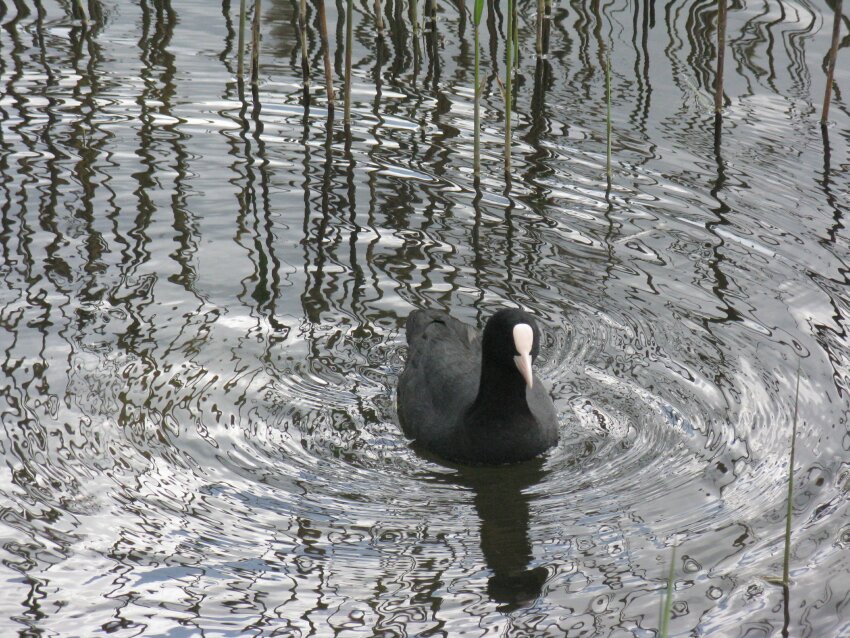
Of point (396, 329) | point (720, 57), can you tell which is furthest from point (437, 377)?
point (720, 57)

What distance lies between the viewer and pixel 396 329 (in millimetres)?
5188

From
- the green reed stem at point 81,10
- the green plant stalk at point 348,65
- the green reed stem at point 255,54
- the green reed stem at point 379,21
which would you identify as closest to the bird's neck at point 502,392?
the green plant stalk at point 348,65

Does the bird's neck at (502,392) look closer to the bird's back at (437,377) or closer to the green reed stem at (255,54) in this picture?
the bird's back at (437,377)

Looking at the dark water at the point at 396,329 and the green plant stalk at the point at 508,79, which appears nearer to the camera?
the dark water at the point at 396,329

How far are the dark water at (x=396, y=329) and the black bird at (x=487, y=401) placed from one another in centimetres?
9

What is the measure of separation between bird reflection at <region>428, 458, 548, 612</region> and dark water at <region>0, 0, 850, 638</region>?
13 mm

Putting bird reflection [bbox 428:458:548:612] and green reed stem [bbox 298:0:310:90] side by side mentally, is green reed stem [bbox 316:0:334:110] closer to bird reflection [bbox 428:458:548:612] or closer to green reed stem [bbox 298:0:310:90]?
green reed stem [bbox 298:0:310:90]

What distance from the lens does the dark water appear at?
3.61 metres

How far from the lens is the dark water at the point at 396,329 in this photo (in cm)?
361

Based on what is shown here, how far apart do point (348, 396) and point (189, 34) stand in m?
4.72

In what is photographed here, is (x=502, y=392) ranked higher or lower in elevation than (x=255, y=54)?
lower

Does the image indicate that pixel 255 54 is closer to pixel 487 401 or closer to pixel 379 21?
pixel 379 21

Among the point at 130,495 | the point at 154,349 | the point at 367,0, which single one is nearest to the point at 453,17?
the point at 367,0

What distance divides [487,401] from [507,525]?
0.59 m
